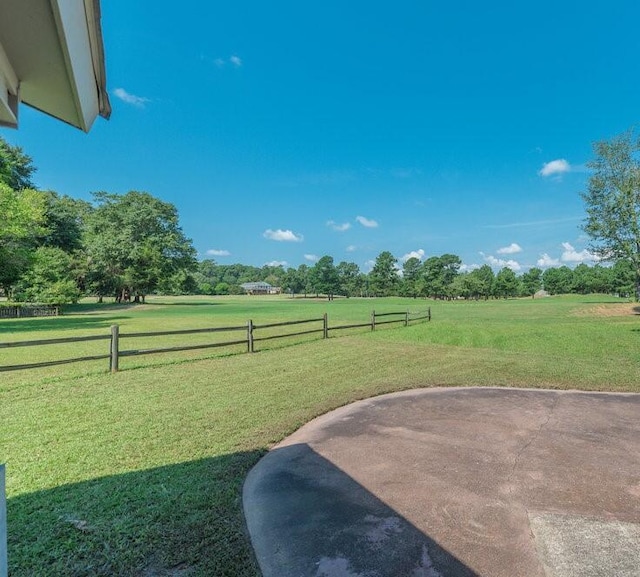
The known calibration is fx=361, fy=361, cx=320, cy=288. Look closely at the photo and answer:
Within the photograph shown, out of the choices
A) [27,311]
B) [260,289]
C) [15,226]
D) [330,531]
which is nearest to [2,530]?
[330,531]

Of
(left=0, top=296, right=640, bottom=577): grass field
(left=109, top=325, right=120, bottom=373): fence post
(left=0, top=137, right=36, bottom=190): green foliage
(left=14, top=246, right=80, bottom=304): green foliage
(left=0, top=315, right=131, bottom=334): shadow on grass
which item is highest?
(left=0, top=137, right=36, bottom=190): green foliage

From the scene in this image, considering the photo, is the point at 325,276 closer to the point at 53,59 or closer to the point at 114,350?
the point at 114,350

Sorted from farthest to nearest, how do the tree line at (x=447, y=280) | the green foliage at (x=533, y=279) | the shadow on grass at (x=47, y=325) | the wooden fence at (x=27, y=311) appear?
the green foliage at (x=533, y=279) < the tree line at (x=447, y=280) < the wooden fence at (x=27, y=311) < the shadow on grass at (x=47, y=325)

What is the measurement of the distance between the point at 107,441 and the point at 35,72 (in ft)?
13.4

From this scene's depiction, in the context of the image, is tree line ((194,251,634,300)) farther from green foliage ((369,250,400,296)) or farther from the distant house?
the distant house

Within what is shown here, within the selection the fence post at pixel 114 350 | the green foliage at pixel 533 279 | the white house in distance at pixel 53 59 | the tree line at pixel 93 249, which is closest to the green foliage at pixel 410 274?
the green foliage at pixel 533 279

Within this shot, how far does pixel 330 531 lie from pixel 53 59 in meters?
3.45

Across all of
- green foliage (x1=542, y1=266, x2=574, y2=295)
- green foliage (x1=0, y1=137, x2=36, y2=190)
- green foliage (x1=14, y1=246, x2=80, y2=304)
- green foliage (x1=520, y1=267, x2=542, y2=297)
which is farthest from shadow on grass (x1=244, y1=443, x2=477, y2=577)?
green foliage (x1=520, y1=267, x2=542, y2=297)

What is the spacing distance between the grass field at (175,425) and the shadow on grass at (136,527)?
0.01 m

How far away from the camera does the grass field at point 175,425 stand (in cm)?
259

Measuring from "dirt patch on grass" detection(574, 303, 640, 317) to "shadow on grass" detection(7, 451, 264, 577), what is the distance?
31.2 m

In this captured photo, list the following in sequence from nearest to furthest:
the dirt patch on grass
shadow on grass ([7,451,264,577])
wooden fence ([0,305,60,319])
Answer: shadow on grass ([7,451,264,577]), wooden fence ([0,305,60,319]), the dirt patch on grass

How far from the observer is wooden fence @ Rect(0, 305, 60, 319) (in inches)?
1033

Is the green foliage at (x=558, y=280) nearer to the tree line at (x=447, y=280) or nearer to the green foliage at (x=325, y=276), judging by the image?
the tree line at (x=447, y=280)
